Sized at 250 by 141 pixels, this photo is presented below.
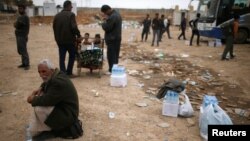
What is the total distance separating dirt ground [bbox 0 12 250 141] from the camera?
4777 mm

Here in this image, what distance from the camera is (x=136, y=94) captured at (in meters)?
6.64

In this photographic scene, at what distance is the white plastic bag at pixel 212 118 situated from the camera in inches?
173

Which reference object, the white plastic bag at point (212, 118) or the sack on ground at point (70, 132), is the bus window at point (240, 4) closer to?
the white plastic bag at point (212, 118)

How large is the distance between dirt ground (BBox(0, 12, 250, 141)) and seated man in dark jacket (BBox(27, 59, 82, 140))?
1.00 ft

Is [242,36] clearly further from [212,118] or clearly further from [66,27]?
[212,118]

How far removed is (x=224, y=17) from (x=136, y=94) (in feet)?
36.0

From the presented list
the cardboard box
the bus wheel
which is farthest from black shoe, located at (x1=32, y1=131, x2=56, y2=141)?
the bus wheel

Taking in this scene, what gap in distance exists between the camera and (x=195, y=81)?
8.02 meters

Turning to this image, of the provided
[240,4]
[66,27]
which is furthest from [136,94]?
[240,4]

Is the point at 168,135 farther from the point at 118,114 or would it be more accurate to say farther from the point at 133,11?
the point at 133,11

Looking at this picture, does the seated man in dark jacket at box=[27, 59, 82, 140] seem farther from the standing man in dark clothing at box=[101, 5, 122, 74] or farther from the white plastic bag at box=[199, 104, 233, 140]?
the standing man in dark clothing at box=[101, 5, 122, 74]

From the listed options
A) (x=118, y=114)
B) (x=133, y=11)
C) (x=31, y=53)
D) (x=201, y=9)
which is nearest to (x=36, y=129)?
(x=118, y=114)

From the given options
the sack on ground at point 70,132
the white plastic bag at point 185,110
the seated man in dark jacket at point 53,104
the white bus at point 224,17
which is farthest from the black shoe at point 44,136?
the white bus at point 224,17

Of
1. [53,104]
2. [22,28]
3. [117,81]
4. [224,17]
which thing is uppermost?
[224,17]
